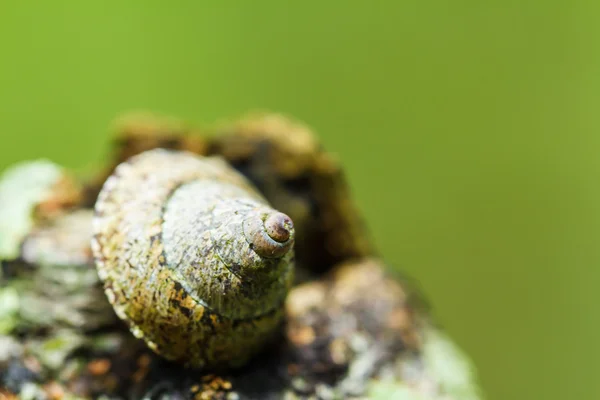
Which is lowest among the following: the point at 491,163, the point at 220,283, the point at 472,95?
the point at 220,283

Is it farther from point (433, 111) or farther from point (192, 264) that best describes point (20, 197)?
point (433, 111)

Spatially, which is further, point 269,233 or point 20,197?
point 20,197

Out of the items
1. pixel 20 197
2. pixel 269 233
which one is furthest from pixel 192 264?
→ pixel 20 197

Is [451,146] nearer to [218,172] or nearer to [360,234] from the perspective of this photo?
[360,234]

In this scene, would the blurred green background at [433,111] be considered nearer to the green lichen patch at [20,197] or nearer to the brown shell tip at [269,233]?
the green lichen patch at [20,197]

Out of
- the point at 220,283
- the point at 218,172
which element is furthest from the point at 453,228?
the point at 220,283

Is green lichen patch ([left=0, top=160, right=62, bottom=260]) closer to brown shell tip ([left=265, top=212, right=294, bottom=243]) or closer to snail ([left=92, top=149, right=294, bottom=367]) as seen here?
snail ([left=92, top=149, right=294, bottom=367])

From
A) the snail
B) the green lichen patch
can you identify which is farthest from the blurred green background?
the snail

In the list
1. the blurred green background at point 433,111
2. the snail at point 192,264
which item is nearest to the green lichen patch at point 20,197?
the snail at point 192,264
